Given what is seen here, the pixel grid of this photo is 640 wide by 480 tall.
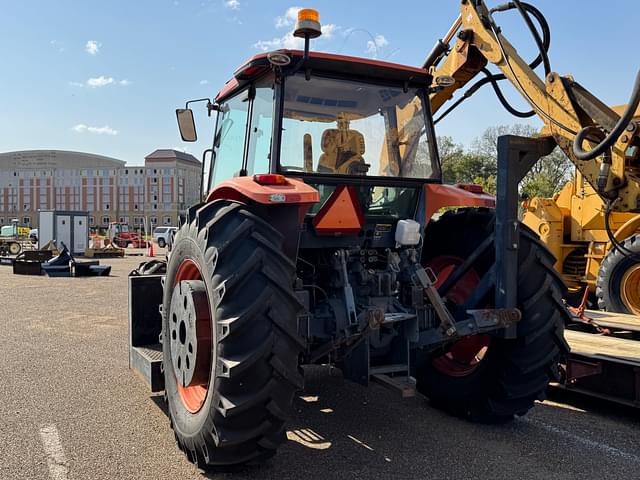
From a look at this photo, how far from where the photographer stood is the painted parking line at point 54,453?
12.0 ft

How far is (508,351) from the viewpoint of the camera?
4.22 metres

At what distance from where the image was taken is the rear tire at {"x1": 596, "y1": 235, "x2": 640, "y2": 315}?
8.40m

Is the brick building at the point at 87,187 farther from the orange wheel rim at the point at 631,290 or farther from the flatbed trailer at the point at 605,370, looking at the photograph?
the flatbed trailer at the point at 605,370

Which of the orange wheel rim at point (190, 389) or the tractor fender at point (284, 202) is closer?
the tractor fender at point (284, 202)

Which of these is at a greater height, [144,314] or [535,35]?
[535,35]

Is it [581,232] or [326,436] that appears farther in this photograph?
[581,232]

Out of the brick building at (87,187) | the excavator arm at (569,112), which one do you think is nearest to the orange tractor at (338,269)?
the excavator arm at (569,112)

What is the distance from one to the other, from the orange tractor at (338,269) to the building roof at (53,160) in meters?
104

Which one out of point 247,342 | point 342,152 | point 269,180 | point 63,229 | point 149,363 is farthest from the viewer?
point 63,229

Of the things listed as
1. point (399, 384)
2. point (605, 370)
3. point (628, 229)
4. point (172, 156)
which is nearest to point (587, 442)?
point (605, 370)

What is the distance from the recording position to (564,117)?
5746mm

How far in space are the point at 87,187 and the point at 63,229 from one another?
77.1 metres

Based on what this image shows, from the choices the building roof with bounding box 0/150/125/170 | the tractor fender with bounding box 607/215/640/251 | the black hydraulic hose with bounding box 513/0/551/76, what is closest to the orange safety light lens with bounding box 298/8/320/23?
the black hydraulic hose with bounding box 513/0/551/76

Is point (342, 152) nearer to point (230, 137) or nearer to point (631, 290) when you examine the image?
point (230, 137)
